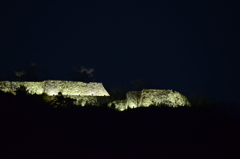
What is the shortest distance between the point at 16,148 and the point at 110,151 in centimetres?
535

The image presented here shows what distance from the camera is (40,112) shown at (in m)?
19.8

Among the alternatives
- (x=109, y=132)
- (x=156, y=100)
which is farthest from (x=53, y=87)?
(x=156, y=100)

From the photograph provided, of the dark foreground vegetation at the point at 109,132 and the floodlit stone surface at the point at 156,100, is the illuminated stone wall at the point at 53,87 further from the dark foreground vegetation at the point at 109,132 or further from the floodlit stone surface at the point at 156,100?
the floodlit stone surface at the point at 156,100

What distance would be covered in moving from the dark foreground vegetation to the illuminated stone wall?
239cm

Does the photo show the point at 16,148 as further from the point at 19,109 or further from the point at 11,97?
the point at 11,97

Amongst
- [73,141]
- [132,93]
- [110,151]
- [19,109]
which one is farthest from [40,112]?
[132,93]

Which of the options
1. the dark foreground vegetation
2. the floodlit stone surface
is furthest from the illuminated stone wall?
the floodlit stone surface

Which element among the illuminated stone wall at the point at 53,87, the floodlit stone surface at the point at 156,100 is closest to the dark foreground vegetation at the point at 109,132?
the floodlit stone surface at the point at 156,100

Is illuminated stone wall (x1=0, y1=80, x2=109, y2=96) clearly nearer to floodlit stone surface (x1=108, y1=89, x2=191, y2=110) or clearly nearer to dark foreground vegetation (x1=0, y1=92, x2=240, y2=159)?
dark foreground vegetation (x1=0, y1=92, x2=240, y2=159)

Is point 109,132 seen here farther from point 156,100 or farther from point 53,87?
point 53,87

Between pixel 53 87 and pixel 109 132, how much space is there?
29.1 ft

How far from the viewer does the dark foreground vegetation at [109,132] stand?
52.5 feet

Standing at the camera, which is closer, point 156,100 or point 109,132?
point 109,132

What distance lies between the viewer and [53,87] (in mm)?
24797
